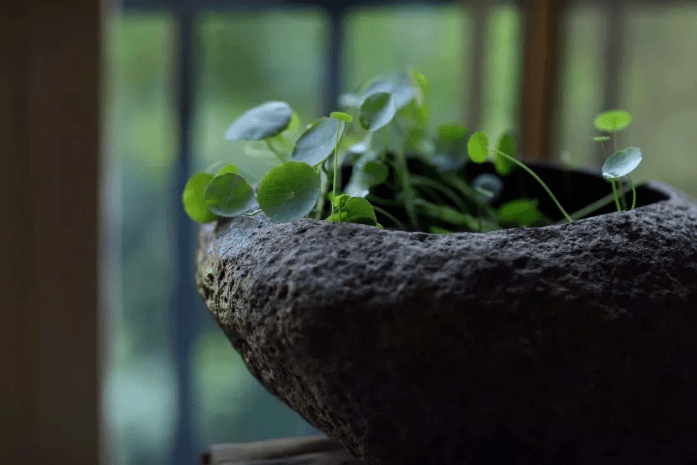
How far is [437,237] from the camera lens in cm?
54

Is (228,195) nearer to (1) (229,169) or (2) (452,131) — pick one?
(1) (229,169)

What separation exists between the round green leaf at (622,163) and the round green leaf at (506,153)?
7.3 inches

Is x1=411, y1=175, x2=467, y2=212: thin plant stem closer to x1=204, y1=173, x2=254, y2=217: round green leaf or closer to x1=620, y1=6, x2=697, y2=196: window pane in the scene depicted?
x1=204, y1=173, x2=254, y2=217: round green leaf

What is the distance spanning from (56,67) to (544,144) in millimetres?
1093

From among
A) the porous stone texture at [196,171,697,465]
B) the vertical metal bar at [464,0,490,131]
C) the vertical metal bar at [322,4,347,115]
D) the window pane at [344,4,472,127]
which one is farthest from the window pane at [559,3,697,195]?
the porous stone texture at [196,171,697,465]

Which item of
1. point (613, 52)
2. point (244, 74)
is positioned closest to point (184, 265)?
point (244, 74)

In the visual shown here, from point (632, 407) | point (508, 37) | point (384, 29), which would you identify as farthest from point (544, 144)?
point (632, 407)

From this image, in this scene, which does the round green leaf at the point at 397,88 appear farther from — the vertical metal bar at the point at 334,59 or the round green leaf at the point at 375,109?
the vertical metal bar at the point at 334,59

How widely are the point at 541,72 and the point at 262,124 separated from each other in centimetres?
107

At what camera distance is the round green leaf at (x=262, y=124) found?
0.69 meters

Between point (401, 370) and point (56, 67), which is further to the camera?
point (56, 67)

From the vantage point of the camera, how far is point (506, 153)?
2.86ft

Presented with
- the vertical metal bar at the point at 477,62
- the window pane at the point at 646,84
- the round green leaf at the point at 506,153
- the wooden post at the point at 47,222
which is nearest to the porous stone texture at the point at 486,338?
the round green leaf at the point at 506,153

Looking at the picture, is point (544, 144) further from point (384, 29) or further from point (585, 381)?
point (585, 381)
